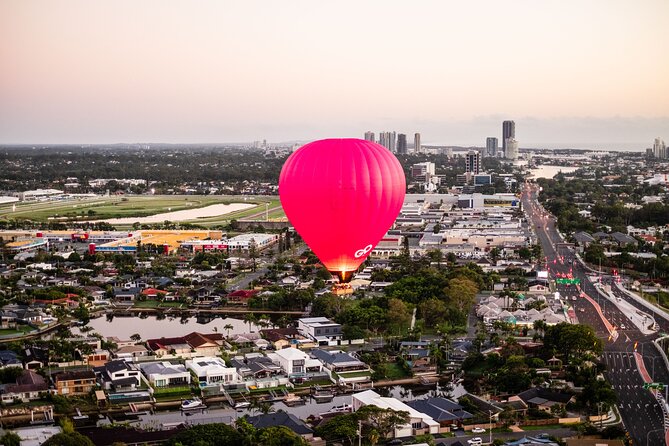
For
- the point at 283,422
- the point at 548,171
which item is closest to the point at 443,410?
the point at 283,422

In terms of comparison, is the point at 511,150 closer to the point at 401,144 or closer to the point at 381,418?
the point at 401,144

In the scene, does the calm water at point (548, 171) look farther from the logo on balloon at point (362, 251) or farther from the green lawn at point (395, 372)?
the logo on balloon at point (362, 251)

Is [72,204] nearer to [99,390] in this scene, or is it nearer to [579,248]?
[579,248]

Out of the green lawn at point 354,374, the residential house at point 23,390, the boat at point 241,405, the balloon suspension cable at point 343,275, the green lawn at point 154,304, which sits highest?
the balloon suspension cable at point 343,275

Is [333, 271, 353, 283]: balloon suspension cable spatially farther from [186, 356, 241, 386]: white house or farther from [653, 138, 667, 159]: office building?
[653, 138, 667, 159]: office building

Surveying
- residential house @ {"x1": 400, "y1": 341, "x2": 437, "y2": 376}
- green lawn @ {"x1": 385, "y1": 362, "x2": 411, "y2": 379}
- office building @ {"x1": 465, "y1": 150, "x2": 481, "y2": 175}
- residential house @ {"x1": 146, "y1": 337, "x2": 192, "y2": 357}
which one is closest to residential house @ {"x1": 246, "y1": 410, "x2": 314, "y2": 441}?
green lawn @ {"x1": 385, "y1": 362, "x2": 411, "y2": 379}

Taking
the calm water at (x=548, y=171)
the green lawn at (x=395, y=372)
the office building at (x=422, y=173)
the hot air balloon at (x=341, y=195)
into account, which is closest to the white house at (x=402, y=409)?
the green lawn at (x=395, y=372)

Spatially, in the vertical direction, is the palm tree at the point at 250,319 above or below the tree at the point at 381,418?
below

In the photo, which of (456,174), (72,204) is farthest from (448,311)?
(456,174)
